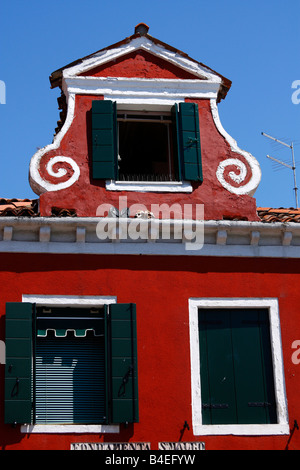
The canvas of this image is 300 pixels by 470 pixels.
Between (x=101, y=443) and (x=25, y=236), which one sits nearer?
(x=101, y=443)

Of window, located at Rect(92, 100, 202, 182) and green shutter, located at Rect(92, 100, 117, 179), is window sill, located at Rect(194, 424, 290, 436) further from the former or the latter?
green shutter, located at Rect(92, 100, 117, 179)

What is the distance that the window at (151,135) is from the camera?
13.2m

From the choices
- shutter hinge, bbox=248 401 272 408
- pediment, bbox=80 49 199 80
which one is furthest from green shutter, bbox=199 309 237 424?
pediment, bbox=80 49 199 80

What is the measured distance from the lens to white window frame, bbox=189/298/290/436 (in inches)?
466

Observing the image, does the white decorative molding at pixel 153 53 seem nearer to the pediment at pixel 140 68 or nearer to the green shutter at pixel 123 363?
the pediment at pixel 140 68

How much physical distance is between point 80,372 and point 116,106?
421 cm

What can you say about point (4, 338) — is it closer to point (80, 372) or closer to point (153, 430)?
point (80, 372)

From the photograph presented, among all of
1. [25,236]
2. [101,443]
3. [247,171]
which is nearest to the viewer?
[101,443]

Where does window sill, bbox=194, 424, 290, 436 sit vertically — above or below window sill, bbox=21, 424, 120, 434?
below

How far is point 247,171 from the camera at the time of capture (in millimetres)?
13539

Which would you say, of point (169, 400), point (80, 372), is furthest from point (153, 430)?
point (80, 372)

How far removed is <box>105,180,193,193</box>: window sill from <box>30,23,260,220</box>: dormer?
0.05 feet

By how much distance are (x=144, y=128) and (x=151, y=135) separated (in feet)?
0.91

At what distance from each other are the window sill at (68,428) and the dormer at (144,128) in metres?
3.04
